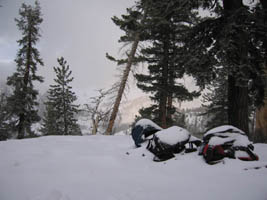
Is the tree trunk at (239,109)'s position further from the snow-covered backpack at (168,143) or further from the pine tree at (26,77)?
the pine tree at (26,77)

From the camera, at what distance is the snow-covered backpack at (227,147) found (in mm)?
2469

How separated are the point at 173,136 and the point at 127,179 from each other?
1.59m

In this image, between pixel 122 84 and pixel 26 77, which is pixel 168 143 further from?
pixel 26 77

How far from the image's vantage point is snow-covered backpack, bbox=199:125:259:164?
8.10 feet

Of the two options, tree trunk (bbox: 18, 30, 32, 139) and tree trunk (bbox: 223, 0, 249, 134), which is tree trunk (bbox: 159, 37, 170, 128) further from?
tree trunk (bbox: 18, 30, 32, 139)

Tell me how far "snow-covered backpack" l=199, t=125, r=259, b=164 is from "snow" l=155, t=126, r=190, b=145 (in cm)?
53

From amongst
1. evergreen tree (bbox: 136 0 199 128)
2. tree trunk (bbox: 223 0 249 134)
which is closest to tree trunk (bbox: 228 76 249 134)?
tree trunk (bbox: 223 0 249 134)

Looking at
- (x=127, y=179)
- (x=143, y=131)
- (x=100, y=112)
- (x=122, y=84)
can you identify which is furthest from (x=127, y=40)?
(x=127, y=179)

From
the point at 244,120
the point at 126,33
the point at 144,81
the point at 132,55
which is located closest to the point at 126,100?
the point at 144,81

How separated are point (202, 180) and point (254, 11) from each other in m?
5.31

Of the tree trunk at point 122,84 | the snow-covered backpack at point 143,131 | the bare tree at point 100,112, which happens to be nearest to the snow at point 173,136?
the snow-covered backpack at point 143,131

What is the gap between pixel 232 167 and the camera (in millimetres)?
2221

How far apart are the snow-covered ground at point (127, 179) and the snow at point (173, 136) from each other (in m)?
0.40

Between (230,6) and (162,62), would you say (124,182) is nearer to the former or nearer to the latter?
(230,6)
